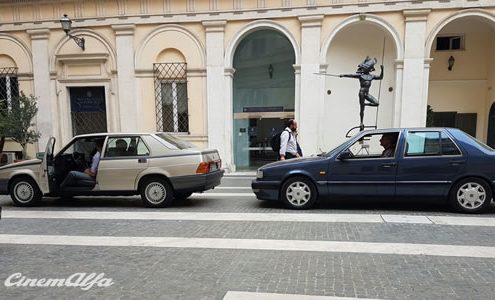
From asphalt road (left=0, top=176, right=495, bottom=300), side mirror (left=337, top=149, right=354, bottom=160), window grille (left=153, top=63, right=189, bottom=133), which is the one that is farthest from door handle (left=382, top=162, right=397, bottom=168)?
window grille (left=153, top=63, right=189, bottom=133)

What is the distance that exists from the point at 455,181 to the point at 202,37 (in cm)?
1025

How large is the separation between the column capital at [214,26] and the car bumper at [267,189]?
815 centimetres

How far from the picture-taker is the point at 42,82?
1441 centimetres

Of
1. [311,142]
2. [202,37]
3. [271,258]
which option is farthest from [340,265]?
[202,37]

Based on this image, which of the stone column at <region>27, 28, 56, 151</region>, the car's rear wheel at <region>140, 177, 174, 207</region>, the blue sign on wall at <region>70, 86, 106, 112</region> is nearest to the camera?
the car's rear wheel at <region>140, 177, 174, 207</region>

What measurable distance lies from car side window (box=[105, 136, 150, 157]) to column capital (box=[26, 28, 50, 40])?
9505 mm

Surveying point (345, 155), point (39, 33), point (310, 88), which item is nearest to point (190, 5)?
point (310, 88)

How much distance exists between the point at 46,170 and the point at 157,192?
236cm

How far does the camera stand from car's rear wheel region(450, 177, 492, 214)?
6352 millimetres

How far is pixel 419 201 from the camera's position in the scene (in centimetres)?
663

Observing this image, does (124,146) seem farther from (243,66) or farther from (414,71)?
(414,71)

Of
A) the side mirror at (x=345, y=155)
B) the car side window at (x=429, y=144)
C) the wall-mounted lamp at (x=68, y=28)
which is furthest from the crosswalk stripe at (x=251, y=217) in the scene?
the wall-mounted lamp at (x=68, y=28)

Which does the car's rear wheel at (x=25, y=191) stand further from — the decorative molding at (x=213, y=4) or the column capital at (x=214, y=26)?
the decorative molding at (x=213, y=4)

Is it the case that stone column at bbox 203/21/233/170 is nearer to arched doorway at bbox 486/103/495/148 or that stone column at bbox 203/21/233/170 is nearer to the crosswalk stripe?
the crosswalk stripe
